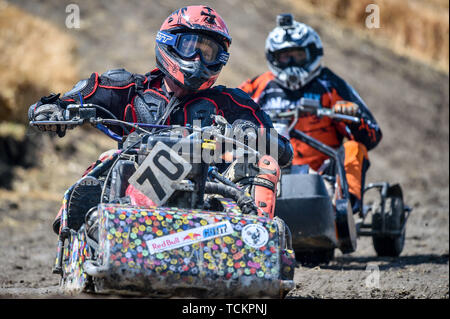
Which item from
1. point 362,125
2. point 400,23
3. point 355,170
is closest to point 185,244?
point 355,170

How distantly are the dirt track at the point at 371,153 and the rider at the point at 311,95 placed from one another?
3.95 feet

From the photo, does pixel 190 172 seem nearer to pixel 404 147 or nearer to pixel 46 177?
pixel 46 177

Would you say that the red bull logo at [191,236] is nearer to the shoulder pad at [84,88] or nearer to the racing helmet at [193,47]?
the racing helmet at [193,47]

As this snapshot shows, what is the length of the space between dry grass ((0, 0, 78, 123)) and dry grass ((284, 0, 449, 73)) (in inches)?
596

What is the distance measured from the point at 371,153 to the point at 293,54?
12.1 m

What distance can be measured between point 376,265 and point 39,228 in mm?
4834

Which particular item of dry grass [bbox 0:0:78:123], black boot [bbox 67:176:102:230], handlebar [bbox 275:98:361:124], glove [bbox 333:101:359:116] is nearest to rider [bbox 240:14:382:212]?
glove [bbox 333:101:359:116]

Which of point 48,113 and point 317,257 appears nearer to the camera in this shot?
point 48,113

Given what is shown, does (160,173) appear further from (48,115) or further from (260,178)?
(48,115)

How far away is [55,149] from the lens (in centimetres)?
1573

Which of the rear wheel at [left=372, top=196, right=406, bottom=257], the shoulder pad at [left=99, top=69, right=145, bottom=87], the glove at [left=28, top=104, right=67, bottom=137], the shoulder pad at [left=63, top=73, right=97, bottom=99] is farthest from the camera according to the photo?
the rear wheel at [left=372, top=196, right=406, bottom=257]

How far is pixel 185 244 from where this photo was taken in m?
4.41

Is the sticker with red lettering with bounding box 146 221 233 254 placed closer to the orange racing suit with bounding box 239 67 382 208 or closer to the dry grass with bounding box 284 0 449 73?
the orange racing suit with bounding box 239 67 382 208

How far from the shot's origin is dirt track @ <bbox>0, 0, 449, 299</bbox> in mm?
7898
